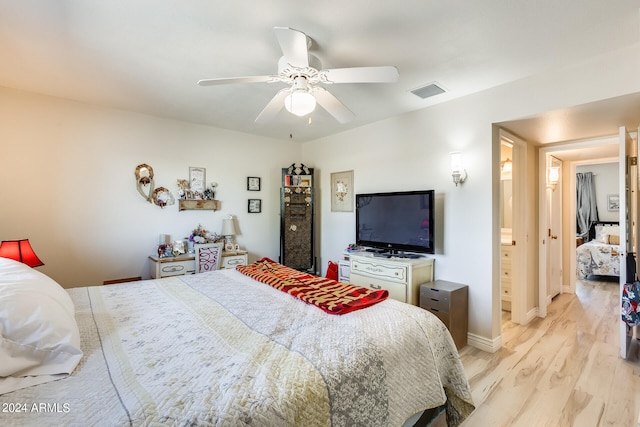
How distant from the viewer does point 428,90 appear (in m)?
2.79

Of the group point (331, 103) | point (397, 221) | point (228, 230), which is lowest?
point (228, 230)

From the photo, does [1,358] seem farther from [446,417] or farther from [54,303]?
[446,417]

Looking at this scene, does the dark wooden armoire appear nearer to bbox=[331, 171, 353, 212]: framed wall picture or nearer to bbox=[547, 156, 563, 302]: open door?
bbox=[331, 171, 353, 212]: framed wall picture

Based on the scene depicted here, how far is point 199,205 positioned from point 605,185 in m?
8.72

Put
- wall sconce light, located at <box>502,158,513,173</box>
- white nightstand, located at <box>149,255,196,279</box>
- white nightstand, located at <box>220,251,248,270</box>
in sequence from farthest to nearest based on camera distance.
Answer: wall sconce light, located at <box>502,158,513,173</box> → white nightstand, located at <box>220,251,248,270</box> → white nightstand, located at <box>149,255,196,279</box>

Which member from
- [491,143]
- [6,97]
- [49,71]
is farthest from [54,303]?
[491,143]

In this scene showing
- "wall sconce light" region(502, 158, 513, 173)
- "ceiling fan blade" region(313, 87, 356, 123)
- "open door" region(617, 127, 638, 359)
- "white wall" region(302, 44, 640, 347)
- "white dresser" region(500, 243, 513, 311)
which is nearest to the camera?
"ceiling fan blade" region(313, 87, 356, 123)

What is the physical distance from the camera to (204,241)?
384cm

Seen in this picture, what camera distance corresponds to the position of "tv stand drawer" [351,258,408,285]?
9.86 ft

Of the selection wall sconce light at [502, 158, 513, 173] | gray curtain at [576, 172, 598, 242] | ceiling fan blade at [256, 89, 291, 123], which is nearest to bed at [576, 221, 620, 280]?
gray curtain at [576, 172, 598, 242]

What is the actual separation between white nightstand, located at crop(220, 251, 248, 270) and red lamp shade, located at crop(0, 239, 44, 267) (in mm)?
1807

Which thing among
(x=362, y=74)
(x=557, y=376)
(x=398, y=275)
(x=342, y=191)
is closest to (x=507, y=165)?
(x=342, y=191)

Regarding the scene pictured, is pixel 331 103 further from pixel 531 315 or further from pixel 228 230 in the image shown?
pixel 531 315

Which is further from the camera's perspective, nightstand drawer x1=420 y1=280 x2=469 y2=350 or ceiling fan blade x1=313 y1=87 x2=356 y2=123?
nightstand drawer x1=420 y1=280 x2=469 y2=350
